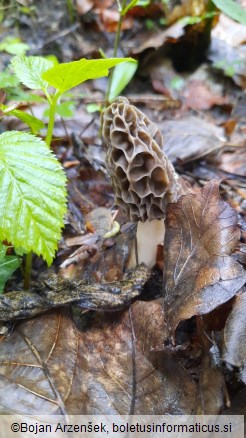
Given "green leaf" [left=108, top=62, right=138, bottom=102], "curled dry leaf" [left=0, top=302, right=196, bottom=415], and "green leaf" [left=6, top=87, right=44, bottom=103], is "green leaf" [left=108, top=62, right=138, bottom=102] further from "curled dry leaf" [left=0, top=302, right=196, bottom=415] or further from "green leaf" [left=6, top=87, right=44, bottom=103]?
"curled dry leaf" [left=0, top=302, right=196, bottom=415]

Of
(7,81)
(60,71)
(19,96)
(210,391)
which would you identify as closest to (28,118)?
(60,71)

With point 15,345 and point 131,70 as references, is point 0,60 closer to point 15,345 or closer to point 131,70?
point 131,70

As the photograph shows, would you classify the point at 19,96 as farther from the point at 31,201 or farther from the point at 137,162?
the point at 31,201

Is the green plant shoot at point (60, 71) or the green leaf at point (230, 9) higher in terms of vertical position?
the green leaf at point (230, 9)

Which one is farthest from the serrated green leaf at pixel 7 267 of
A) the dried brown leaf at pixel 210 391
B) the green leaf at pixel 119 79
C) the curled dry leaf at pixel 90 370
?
the green leaf at pixel 119 79

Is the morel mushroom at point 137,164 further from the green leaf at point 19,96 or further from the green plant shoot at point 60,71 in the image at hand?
the green leaf at point 19,96

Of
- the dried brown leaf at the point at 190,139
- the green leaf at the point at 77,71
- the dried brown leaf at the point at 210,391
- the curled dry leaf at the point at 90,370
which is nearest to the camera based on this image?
the dried brown leaf at the point at 210,391
